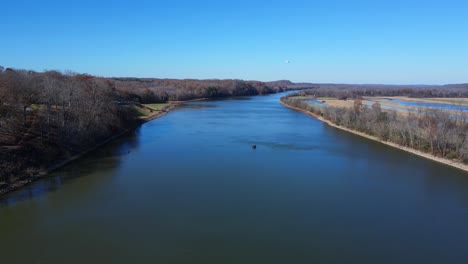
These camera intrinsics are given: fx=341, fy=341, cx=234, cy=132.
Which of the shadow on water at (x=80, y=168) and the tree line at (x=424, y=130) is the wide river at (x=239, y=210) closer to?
the shadow on water at (x=80, y=168)

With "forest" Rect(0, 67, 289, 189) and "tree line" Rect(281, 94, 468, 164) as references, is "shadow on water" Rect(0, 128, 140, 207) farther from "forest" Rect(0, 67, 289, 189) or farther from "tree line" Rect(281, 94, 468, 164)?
"tree line" Rect(281, 94, 468, 164)

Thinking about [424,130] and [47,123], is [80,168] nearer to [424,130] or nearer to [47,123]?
[47,123]

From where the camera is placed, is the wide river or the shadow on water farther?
the shadow on water

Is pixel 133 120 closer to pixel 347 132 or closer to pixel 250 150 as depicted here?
pixel 250 150

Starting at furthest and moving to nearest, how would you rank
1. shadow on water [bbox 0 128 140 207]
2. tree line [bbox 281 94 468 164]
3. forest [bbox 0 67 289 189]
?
1. tree line [bbox 281 94 468 164]
2. forest [bbox 0 67 289 189]
3. shadow on water [bbox 0 128 140 207]

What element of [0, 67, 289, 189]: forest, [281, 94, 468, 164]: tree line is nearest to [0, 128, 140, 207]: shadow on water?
[0, 67, 289, 189]: forest

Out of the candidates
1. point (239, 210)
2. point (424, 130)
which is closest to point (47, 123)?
point (239, 210)
